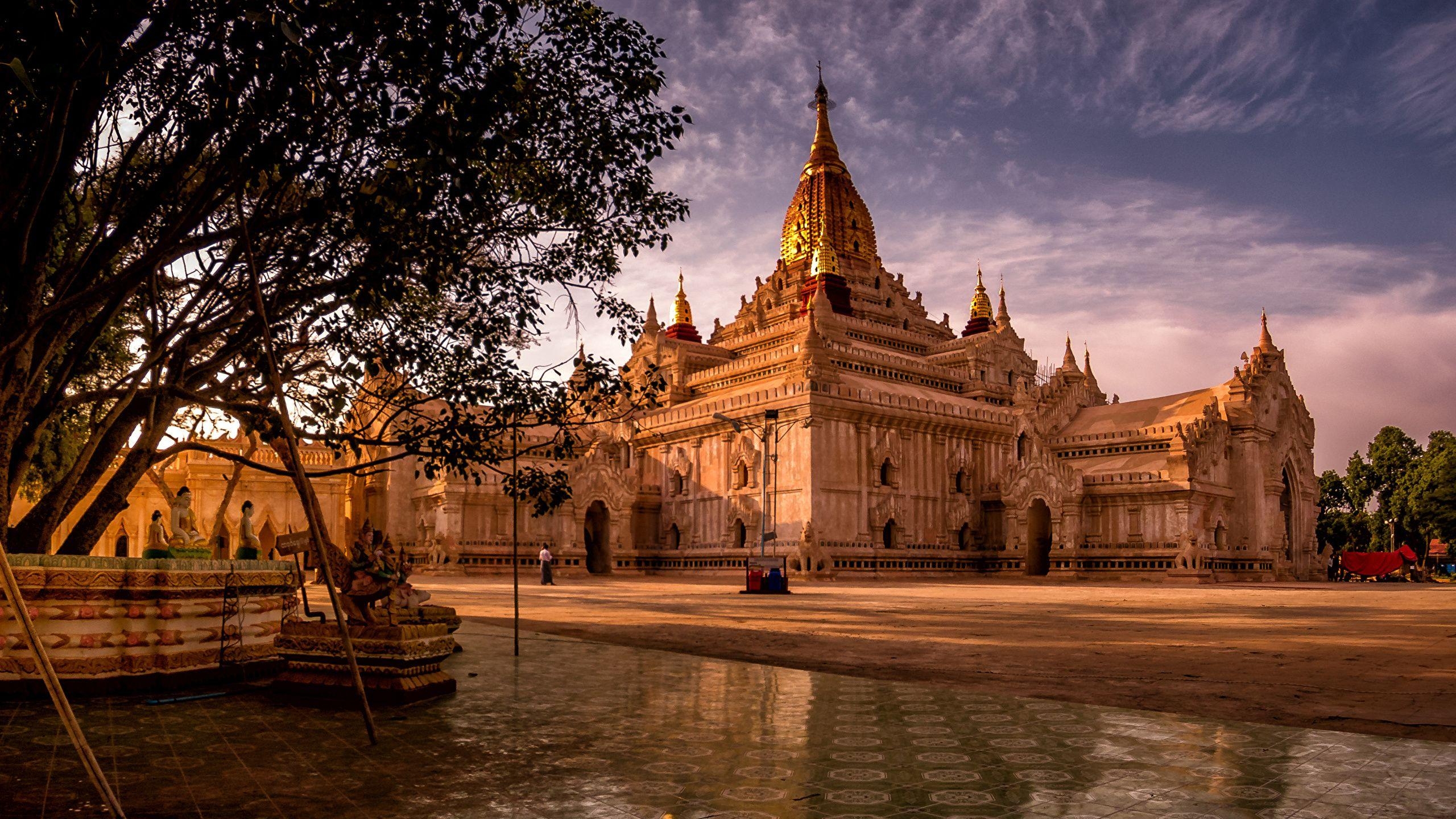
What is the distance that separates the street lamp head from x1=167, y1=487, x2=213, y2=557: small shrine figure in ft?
87.8

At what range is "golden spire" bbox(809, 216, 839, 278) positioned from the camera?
51.6 meters

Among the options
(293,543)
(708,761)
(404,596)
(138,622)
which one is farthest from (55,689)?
(293,543)

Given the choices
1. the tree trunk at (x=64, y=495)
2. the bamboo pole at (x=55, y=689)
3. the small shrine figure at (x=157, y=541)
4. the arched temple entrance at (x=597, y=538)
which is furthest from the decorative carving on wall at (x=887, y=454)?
the bamboo pole at (x=55, y=689)

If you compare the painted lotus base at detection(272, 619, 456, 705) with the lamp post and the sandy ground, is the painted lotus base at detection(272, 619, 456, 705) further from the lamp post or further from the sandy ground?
the lamp post

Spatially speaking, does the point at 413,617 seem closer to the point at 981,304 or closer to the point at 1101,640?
the point at 1101,640

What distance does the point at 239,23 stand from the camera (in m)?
6.39

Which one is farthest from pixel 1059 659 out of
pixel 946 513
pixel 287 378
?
pixel 946 513

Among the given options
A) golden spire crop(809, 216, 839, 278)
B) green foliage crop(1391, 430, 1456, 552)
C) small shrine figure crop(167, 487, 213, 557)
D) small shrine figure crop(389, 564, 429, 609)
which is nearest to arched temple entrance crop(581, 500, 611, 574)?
golden spire crop(809, 216, 839, 278)

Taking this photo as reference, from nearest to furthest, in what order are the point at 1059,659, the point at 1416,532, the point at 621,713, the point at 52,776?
the point at 52,776 → the point at 621,713 → the point at 1059,659 → the point at 1416,532

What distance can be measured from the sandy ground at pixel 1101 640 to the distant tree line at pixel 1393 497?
112 ft

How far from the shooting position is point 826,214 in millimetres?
55406

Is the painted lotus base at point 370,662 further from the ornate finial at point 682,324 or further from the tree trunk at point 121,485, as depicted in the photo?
the ornate finial at point 682,324

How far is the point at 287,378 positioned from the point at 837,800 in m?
9.36

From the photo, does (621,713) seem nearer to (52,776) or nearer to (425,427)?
(52,776)
